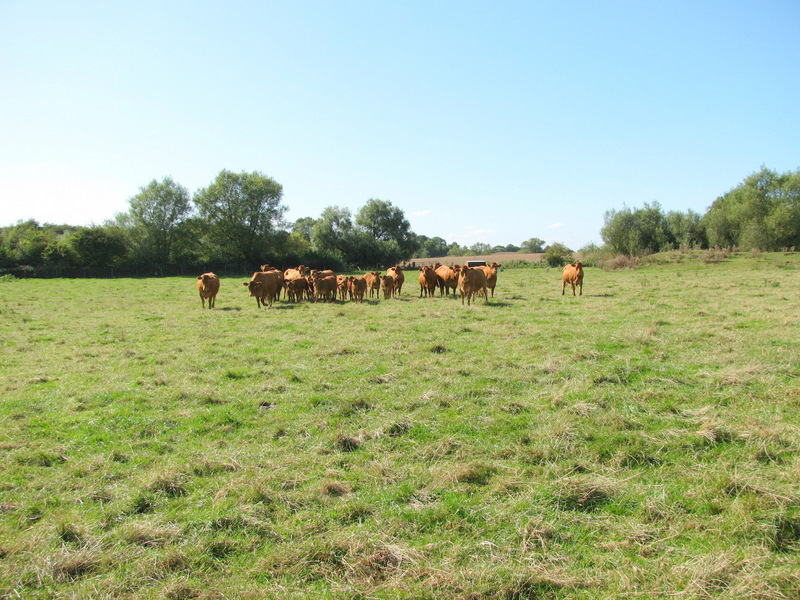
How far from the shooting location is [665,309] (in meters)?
15.9

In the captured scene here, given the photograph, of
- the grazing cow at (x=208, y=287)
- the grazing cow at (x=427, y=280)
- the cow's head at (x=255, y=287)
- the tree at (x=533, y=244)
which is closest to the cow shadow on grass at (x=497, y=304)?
the grazing cow at (x=427, y=280)

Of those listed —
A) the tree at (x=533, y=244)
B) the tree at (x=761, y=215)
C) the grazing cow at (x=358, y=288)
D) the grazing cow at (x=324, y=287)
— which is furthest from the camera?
the tree at (x=533, y=244)

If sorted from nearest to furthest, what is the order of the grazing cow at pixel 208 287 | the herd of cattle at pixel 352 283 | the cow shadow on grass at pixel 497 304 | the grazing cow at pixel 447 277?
the cow shadow on grass at pixel 497 304 → the herd of cattle at pixel 352 283 → the grazing cow at pixel 208 287 → the grazing cow at pixel 447 277

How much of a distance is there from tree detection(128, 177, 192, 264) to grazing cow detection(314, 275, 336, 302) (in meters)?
39.3

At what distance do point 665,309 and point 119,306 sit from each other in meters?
21.9

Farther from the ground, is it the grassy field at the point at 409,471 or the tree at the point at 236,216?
the tree at the point at 236,216

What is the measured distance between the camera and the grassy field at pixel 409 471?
335 centimetres

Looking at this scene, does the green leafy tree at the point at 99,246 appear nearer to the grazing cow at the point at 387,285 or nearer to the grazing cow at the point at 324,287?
the grazing cow at the point at 324,287

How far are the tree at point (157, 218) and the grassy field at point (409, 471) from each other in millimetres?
48589

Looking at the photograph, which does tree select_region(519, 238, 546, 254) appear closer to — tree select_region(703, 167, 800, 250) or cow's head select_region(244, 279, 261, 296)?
tree select_region(703, 167, 800, 250)

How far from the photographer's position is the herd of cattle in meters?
19.8

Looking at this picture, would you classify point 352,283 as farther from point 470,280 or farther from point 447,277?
point 470,280

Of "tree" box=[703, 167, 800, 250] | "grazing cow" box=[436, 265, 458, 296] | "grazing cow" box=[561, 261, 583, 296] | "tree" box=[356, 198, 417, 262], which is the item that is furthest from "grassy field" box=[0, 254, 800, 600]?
"tree" box=[356, 198, 417, 262]

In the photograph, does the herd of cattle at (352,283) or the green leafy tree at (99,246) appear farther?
the green leafy tree at (99,246)
